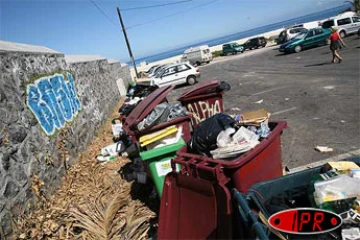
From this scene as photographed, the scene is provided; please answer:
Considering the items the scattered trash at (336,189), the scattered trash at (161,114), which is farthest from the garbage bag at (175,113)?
the scattered trash at (336,189)

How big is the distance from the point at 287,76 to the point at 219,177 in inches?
468

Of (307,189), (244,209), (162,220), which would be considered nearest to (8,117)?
(162,220)

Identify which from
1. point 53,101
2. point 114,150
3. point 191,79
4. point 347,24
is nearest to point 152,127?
point 114,150

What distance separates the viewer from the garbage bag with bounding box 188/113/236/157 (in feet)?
11.6

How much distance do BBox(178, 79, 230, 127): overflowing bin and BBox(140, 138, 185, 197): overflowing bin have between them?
1.84m

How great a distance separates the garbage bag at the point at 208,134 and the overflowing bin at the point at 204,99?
6.77 ft

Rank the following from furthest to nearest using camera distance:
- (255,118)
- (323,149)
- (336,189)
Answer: (323,149) → (255,118) → (336,189)

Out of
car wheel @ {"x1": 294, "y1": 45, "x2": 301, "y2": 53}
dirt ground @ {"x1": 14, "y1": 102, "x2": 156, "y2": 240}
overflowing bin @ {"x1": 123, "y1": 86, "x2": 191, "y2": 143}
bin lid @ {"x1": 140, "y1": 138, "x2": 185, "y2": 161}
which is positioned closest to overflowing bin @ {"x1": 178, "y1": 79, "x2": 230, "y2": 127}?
overflowing bin @ {"x1": 123, "y1": 86, "x2": 191, "y2": 143}

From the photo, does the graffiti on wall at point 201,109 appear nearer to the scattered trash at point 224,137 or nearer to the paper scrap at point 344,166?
the scattered trash at point 224,137

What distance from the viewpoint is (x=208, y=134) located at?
3.57 metres

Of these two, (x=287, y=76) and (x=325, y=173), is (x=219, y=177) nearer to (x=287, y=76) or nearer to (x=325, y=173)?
(x=325, y=173)

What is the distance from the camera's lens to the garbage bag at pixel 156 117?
14.3ft

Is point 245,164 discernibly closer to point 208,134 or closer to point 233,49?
point 208,134

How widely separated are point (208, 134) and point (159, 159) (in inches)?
35.9
